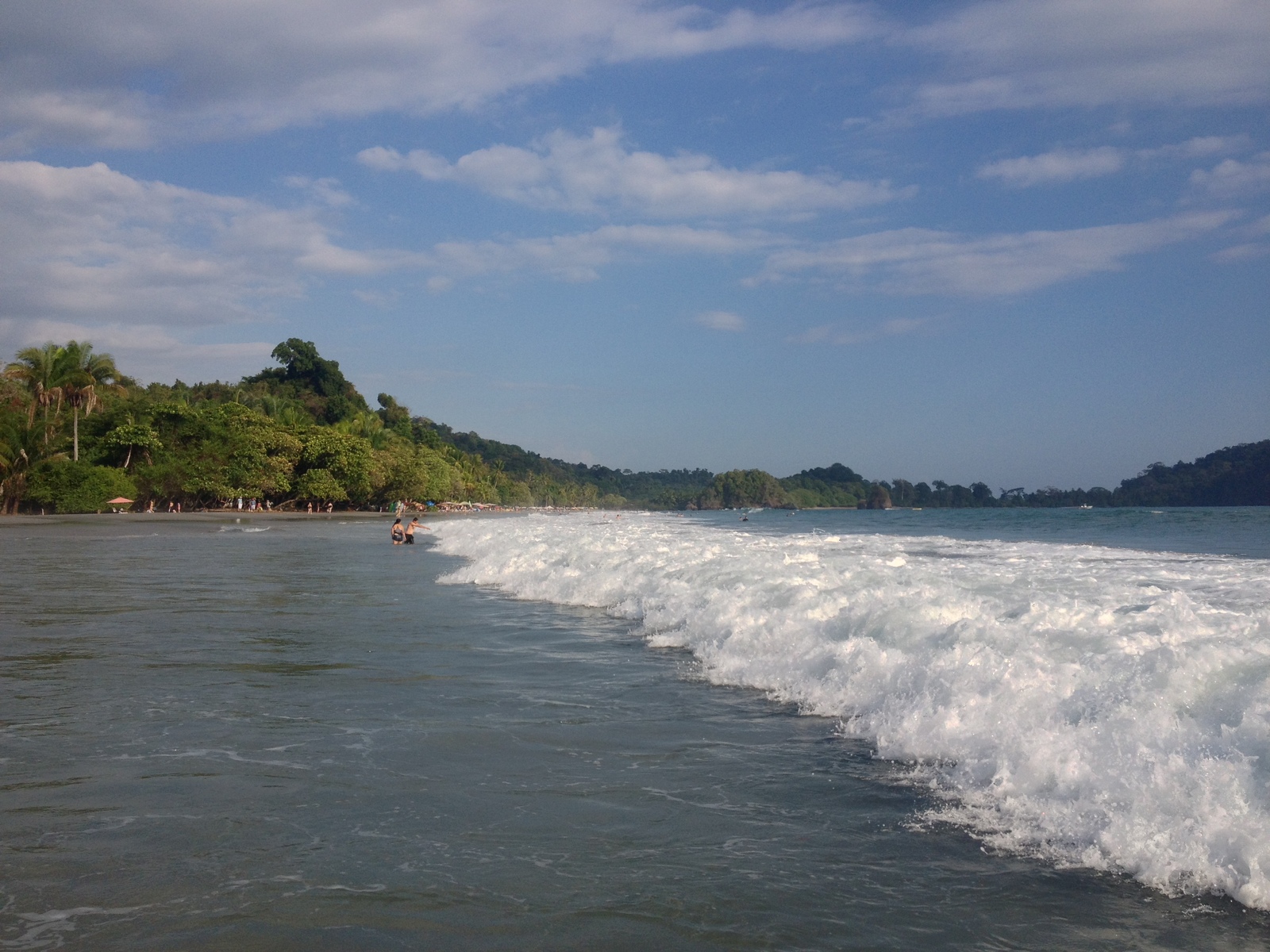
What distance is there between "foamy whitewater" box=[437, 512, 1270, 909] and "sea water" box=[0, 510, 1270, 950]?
3 centimetres

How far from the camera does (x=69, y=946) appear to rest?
3709mm

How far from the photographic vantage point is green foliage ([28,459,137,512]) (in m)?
61.3

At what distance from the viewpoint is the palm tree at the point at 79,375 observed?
2601 inches

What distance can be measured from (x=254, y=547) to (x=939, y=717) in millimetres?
28466

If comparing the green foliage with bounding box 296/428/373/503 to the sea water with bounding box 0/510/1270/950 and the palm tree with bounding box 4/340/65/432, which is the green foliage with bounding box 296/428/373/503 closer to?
the palm tree with bounding box 4/340/65/432

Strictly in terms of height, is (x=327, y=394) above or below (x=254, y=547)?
above

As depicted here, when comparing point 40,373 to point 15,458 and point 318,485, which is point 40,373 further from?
point 318,485

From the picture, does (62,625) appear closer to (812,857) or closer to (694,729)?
(694,729)

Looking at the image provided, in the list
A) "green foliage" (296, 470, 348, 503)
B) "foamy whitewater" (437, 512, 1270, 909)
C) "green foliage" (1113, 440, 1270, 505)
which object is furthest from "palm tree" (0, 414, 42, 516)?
"green foliage" (1113, 440, 1270, 505)

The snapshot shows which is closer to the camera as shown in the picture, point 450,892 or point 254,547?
point 450,892

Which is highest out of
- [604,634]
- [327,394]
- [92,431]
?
[327,394]

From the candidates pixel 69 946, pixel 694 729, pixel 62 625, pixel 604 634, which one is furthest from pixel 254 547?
pixel 69 946

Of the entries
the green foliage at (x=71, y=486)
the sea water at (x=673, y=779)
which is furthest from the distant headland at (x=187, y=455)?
the sea water at (x=673, y=779)

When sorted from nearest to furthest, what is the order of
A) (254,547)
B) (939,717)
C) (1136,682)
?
1. (1136,682)
2. (939,717)
3. (254,547)
